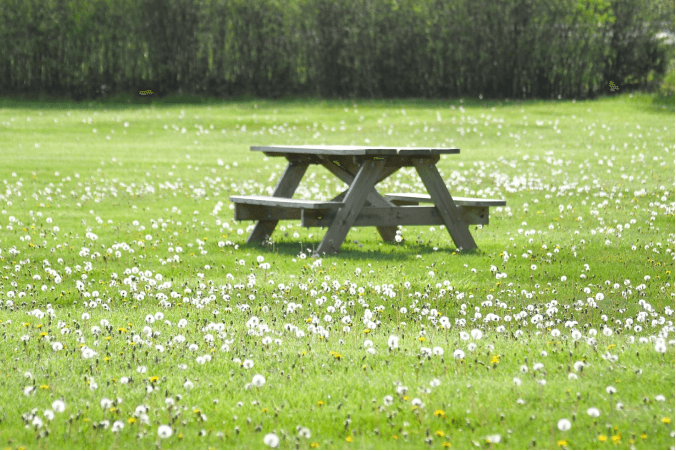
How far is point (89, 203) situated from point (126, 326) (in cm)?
856

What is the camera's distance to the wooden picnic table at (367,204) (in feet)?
30.6

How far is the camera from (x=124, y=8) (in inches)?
1435

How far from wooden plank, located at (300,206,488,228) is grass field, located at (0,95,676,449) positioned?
16.2 inches

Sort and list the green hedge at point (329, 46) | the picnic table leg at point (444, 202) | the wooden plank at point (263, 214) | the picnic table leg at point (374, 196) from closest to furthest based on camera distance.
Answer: the picnic table leg at point (444, 202)
the wooden plank at point (263, 214)
the picnic table leg at point (374, 196)
the green hedge at point (329, 46)

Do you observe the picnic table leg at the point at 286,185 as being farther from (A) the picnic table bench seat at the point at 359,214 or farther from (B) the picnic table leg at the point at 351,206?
(B) the picnic table leg at the point at 351,206

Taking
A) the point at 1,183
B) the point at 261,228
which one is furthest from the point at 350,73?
the point at 261,228

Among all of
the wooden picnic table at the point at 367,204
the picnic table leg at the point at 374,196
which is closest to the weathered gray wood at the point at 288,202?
the wooden picnic table at the point at 367,204

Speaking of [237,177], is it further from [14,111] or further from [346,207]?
[14,111]

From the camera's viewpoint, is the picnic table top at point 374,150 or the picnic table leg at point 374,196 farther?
the picnic table leg at point 374,196

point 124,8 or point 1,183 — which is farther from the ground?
point 124,8

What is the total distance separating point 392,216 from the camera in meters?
9.62

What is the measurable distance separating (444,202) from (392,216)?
2.39ft

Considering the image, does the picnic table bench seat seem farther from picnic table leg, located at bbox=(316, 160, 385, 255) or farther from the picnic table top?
the picnic table top

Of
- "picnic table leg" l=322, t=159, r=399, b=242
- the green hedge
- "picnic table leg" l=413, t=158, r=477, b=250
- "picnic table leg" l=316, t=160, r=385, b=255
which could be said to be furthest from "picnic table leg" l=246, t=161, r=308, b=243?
the green hedge
